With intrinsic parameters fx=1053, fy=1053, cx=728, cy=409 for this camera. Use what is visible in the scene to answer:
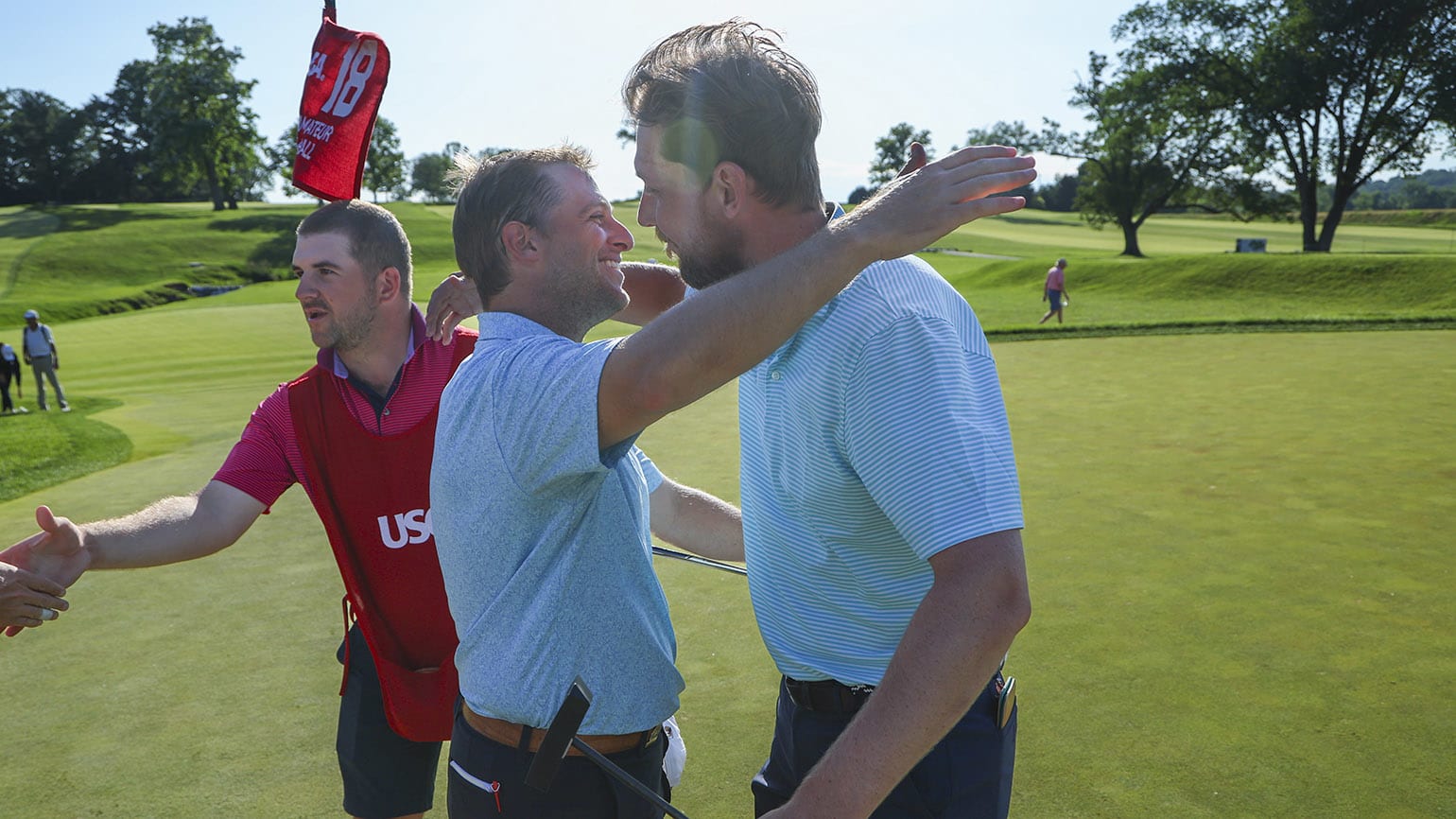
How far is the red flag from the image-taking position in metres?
3.28

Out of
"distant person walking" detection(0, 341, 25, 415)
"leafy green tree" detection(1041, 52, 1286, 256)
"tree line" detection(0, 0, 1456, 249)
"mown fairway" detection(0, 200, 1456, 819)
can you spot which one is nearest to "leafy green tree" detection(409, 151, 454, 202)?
"tree line" detection(0, 0, 1456, 249)

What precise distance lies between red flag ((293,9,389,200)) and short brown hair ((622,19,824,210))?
179 cm

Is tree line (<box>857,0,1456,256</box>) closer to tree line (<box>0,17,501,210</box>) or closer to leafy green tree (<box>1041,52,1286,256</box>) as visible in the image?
leafy green tree (<box>1041,52,1286,256</box>)

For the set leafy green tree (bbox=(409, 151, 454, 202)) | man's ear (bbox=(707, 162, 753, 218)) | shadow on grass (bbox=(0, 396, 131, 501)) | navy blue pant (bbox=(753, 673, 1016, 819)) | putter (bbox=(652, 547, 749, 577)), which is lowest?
shadow on grass (bbox=(0, 396, 131, 501))

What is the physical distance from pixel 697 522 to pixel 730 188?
1182mm

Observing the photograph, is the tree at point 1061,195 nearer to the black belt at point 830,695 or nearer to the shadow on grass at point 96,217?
the shadow on grass at point 96,217

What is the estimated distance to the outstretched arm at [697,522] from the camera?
2.74 meters

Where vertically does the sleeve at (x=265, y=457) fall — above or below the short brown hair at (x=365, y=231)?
below

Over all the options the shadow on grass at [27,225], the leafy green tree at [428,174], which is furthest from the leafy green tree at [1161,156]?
the leafy green tree at [428,174]

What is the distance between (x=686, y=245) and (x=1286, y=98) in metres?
49.1

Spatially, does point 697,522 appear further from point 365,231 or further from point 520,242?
point 365,231

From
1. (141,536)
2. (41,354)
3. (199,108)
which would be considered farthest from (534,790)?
(199,108)

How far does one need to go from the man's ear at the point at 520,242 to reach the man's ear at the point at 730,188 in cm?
44

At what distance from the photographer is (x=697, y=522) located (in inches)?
109
